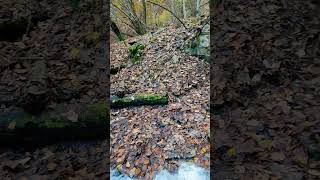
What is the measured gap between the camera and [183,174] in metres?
3.77

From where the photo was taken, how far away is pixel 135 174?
3.78 m

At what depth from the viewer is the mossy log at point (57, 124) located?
3.28 meters

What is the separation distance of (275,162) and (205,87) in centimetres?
318

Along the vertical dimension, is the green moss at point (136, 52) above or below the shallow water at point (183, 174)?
above

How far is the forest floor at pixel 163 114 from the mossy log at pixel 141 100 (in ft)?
0.46

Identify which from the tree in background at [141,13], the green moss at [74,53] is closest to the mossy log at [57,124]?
the green moss at [74,53]

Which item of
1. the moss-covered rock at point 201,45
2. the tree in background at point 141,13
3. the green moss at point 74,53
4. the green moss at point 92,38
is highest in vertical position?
the tree in background at point 141,13

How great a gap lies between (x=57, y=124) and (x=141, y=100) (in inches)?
99.2

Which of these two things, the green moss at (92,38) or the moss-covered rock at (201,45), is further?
the moss-covered rock at (201,45)

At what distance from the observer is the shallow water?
369 cm

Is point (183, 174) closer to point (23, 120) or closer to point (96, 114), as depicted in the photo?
point (96, 114)

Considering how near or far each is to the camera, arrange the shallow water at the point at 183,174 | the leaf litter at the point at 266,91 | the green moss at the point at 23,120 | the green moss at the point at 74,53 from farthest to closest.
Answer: the green moss at the point at 74,53
the shallow water at the point at 183,174
the green moss at the point at 23,120
the leaf litter at the point at 266,91

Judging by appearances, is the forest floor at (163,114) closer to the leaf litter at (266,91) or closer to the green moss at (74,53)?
the leaf litter at (266,91)

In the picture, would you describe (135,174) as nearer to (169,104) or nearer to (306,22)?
(169,104)
